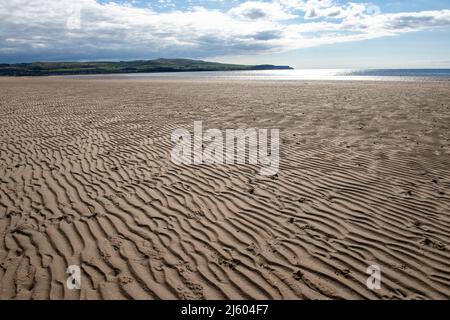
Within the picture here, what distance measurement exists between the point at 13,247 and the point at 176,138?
6.76 metres

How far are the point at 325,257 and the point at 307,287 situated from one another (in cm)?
71

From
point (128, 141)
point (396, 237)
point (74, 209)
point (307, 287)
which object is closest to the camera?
point (307, 287)

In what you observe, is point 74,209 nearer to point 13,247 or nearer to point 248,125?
point 13,247

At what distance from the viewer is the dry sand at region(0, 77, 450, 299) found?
413 cm

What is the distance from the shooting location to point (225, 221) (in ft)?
18.3

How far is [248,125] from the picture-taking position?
1337 cm

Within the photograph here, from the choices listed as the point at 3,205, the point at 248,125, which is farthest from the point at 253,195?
the point at 248,125

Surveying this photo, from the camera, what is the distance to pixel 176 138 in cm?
1106

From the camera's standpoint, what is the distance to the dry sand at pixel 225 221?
413 cm
